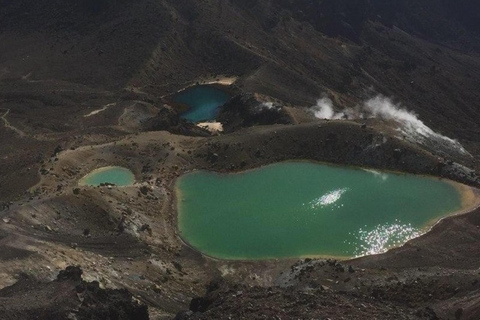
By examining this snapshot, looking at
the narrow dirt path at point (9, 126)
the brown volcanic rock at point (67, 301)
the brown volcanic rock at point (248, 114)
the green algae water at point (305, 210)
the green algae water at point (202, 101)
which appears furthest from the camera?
the green algae water at point (202, 101)

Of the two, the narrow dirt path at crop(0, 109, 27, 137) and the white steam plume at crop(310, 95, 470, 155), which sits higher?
the white steam plume at crop(310, 95, 470, 155)

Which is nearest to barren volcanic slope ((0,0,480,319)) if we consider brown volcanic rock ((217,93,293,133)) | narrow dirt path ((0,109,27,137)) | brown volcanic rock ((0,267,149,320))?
brown volcanic rock ((0,267,149,320))

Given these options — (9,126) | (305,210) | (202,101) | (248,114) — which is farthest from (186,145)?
(202,101)

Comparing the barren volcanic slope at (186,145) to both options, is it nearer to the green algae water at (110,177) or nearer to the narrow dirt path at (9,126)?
the narrow dirt path at (9,126)

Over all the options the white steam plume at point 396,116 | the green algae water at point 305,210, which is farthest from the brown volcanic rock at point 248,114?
the green algae water at point 305,210

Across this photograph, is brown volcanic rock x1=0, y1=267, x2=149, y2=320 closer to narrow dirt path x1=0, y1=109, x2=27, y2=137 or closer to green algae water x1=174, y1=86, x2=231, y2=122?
narrow dirt path x1=0, y1=109, x2=27, y2=137

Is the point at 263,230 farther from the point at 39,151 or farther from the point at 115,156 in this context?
the point at 39,151
